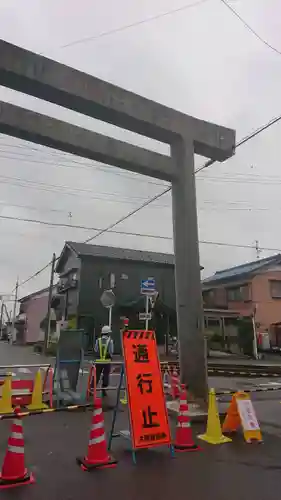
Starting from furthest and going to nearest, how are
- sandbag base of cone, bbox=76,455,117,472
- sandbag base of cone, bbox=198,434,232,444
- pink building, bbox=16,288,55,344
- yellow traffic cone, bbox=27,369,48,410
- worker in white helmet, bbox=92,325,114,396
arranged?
pink building, bbox=16,288,55,344 → worker in white helmet, bbox=92,325,114,396 → yellow traffic cone, bbox=27,369,48,410 → sandbag base of cone, bbox=198,434,232,444 → sandbag base of cone, bbox=76,455,117,472

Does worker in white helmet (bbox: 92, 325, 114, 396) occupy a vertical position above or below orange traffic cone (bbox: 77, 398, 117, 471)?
above

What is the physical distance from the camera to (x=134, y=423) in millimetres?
4582

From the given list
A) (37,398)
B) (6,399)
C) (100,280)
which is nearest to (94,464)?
(6,399)

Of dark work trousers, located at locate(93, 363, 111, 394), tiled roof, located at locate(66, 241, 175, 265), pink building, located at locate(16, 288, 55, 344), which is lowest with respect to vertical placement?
dark work trousers, located at locate(93, 363, 111, 394)

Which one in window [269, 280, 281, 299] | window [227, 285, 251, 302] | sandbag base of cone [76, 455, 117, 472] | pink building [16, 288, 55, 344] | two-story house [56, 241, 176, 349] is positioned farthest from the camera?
pink building [16, 288, 55, 344]

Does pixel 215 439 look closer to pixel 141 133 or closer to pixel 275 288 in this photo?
pixel 141 133

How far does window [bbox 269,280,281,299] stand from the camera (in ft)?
96.4

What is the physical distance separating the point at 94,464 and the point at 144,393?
104cm

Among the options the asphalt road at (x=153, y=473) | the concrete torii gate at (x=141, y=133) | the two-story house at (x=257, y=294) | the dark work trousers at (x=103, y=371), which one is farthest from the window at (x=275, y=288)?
the asphalt road at (x=153, y=473)

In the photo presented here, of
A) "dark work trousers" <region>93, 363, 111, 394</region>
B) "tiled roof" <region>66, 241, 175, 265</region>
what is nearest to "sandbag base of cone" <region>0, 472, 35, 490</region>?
"dark work trousers" <region>93, 363, 111, 394</region>

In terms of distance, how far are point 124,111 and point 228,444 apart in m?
5.97

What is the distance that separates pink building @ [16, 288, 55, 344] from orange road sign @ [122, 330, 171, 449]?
37039mm

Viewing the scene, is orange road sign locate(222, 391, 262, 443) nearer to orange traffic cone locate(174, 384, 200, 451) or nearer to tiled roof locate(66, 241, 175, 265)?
orange traffic cone locate(174, 384, 200, 451)

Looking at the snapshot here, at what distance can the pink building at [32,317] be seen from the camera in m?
42.5
